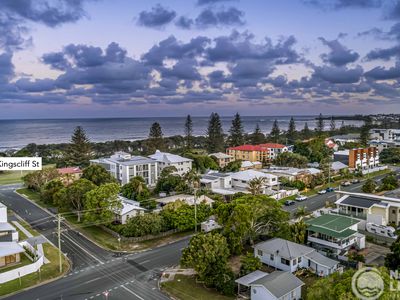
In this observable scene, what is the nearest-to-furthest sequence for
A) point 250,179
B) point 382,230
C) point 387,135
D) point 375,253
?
point 375,253 → point 382,230 → point 250,179 → point 387,135

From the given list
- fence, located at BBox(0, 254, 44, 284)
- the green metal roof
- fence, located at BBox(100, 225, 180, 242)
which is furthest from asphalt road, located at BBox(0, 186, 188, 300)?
the green metal roof

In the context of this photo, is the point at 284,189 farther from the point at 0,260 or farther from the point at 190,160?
the point at 0,260

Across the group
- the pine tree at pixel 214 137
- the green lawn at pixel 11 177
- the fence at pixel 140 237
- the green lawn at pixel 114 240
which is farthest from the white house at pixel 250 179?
the green lawn at pixel 11 177

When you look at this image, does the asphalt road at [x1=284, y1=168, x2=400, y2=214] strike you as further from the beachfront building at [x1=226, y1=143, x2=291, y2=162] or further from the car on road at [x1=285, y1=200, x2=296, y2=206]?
the beachfront building at [x1=226, y1=143, x2=291, y2=162]

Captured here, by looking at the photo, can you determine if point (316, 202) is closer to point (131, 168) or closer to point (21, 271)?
point (131, 168)

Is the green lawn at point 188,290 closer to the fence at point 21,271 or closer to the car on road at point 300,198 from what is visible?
the fence at point 21,271

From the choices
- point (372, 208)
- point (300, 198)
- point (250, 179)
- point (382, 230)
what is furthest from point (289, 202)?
point (382, 230)

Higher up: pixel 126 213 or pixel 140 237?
pixel 126 213
